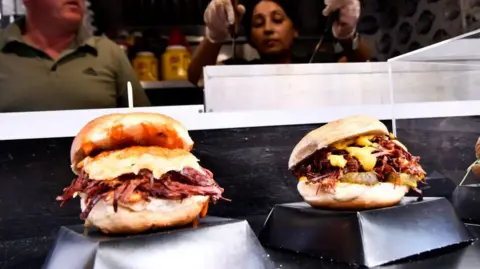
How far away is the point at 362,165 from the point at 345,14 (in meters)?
2.09

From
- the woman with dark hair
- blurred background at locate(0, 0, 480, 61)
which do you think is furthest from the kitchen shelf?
the woman with dark hair

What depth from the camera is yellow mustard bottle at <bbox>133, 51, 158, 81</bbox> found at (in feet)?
13.9

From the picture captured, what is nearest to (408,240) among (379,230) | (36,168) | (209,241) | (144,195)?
(379,230)

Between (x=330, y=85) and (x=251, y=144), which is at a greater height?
(x=330, y=85)

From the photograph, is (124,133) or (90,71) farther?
(90,71)

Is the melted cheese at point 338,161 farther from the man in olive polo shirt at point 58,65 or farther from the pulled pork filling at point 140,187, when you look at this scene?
the man in olive polo shirt at point 58,65

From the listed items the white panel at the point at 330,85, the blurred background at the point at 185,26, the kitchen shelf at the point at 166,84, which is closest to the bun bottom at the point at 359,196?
the white panel at the point at 330,85

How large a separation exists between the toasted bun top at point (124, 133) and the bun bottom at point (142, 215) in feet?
0.53

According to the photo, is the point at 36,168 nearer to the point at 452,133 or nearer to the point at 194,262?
the point at 194,262

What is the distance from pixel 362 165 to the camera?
1582 mm

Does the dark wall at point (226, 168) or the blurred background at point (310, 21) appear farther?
the blurred background at point (310, 21)

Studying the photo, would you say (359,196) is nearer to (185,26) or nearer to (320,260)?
(320,260)

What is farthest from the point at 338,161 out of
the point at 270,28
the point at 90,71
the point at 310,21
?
the point at 310,21

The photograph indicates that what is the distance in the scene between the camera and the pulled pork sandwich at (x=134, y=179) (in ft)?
4.24
